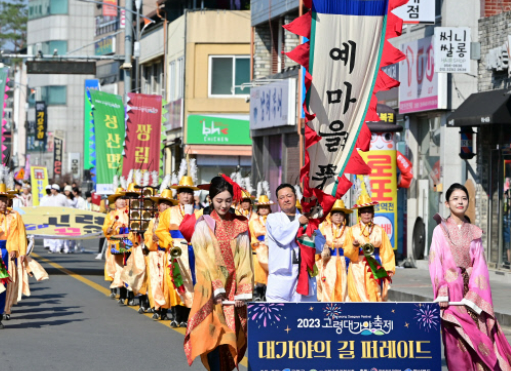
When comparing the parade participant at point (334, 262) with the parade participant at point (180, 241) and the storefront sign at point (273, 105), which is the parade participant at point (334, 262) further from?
the storefront sign at point (273, 105)

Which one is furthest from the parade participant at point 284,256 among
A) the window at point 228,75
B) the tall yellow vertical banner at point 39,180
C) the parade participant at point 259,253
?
the tall yellow vertical banner at point 39,180

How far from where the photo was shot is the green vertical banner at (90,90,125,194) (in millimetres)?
26719

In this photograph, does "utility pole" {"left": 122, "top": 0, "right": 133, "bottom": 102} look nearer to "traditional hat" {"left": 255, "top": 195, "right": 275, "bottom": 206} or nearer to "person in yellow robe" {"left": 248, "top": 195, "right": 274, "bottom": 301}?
"traditional hat" {"left": 255, "top": 195, "right": 275, "bottom": 206}

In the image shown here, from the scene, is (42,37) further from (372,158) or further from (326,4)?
Result: (326,4)

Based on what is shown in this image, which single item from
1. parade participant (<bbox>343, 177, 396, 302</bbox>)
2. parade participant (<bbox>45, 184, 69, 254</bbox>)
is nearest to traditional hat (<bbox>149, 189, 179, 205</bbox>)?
parade participant (<bbox>343, 177, 396, 302</bbox>)

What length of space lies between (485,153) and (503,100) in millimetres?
2071

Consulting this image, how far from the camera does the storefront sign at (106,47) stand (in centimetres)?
6606

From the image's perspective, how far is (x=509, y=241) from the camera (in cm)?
2019

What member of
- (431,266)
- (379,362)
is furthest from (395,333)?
(431,266)

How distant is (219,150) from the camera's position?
1537 inches

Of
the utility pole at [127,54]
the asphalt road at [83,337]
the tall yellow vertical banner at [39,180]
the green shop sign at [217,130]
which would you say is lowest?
the asphalt road at [83,337]

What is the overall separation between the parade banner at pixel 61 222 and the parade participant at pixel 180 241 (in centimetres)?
927

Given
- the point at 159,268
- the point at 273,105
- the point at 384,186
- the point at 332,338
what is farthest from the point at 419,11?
the point at 332,338

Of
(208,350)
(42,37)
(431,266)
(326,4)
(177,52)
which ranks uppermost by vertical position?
(42,37)
